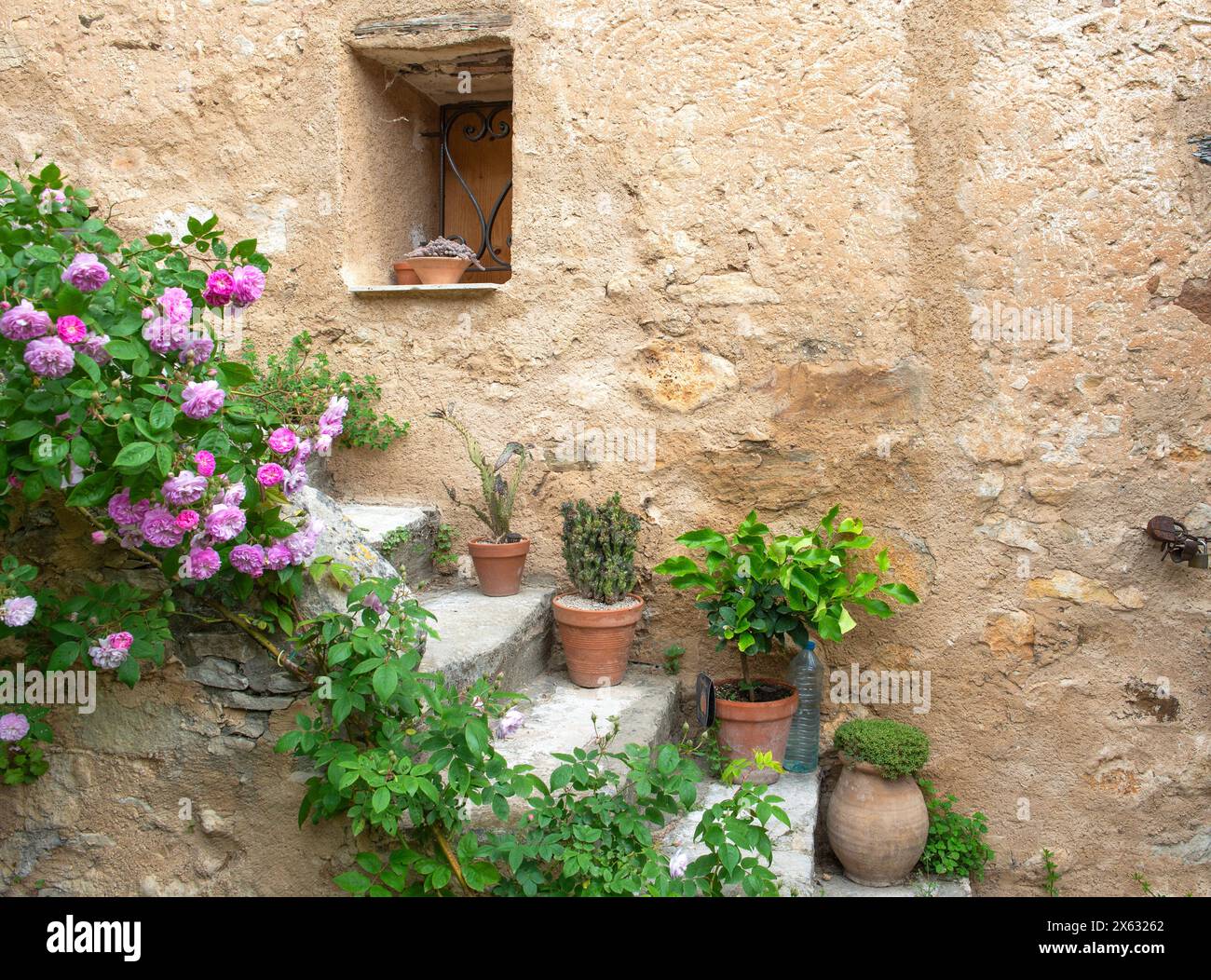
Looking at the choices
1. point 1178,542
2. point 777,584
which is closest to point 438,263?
point 777,584

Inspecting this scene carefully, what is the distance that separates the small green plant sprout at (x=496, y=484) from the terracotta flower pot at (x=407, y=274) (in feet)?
2.02

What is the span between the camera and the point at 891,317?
3371mm

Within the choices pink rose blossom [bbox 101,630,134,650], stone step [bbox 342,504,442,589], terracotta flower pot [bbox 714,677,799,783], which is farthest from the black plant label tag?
pink rose blossom [bbox 101,630,134,650]

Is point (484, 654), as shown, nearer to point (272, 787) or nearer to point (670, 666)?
point (272, 787)

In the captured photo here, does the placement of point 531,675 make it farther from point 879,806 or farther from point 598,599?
point 879,806

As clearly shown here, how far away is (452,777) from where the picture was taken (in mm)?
2158

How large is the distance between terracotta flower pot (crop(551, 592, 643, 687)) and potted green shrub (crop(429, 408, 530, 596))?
226 mm

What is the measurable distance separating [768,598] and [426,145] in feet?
8.72

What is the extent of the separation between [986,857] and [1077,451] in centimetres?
146

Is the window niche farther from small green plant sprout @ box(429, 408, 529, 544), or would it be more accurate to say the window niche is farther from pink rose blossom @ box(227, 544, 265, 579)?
pink rose blossom @ box(227, 544, 265, 579)

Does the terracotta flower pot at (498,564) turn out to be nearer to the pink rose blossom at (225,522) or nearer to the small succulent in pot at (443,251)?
the small succulent in pot at (443,251)

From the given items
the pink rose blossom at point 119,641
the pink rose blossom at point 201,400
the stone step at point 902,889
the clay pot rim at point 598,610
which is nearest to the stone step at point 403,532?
the clay pot rim at point 598,610

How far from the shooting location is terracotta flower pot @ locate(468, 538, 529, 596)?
11.4ft
